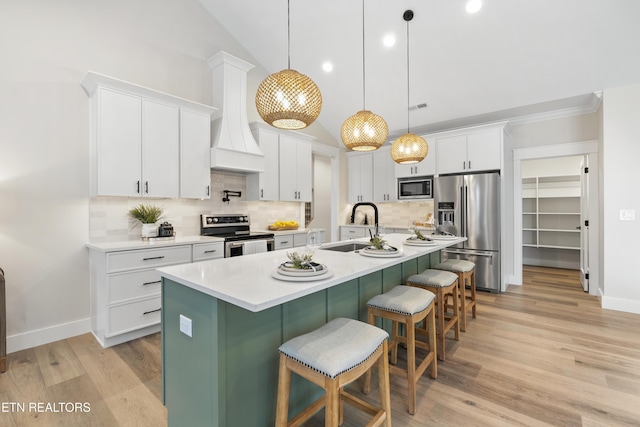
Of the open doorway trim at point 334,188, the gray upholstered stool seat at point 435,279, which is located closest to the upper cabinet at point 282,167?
the open doorway trim at point 334,188

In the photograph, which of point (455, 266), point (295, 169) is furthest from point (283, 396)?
point (295, 169)

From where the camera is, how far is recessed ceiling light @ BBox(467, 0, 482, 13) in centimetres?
334

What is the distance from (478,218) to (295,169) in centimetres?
295

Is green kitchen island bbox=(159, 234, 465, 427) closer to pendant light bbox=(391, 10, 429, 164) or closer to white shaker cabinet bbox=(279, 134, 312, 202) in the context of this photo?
pendant light bbox=(391, 10, 429, 164)

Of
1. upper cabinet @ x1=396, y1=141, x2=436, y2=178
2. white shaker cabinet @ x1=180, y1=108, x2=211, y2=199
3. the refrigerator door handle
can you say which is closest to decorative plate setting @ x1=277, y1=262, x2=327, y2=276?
white shaker cabinet @ x1=180, y1=108, x2=211, y2=199

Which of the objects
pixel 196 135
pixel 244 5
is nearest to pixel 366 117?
pixel 196 135

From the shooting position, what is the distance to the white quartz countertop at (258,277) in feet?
4.08

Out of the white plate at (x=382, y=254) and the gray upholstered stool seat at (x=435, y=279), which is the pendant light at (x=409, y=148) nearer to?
the gray upholstered stool seat at (x=435, y=279)

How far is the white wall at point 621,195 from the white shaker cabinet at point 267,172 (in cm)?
433

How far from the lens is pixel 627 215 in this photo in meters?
3.64

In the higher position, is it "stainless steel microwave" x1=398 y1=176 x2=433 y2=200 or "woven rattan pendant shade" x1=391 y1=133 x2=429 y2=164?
"woven rattan pendant shade" x1=391 y1=133 x2=429 y2=164

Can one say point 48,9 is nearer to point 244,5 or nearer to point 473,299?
point 244,5

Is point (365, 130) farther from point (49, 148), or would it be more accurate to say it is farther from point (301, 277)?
point (49, 148)

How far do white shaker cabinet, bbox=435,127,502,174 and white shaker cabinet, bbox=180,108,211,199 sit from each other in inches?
143
